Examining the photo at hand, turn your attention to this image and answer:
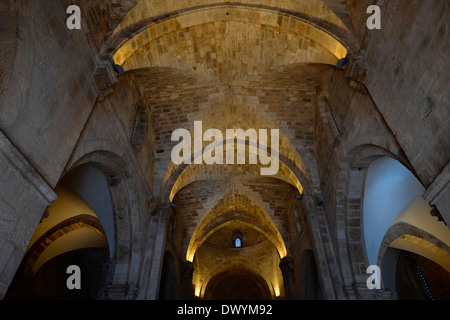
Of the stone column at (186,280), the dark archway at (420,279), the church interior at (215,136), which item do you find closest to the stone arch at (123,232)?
the church interior at (215,136)

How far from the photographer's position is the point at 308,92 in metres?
9.62

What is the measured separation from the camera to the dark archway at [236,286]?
19.8 m

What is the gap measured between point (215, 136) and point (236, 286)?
14031mm

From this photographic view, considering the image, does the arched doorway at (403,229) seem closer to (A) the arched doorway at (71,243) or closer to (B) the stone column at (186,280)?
(A) the arched doorway at (71,243)

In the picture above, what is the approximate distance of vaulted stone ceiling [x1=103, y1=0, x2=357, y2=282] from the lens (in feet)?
23.5

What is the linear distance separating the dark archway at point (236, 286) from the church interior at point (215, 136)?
255 inches

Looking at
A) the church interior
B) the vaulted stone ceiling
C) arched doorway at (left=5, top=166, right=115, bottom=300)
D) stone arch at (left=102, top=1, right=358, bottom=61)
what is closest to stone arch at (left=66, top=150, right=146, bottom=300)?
the church interior

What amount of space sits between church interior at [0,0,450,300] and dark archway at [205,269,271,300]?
6.48 metres

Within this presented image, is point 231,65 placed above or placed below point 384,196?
above

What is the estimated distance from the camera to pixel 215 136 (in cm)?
1090

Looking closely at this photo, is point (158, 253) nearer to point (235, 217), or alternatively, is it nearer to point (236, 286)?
point (235, 217)

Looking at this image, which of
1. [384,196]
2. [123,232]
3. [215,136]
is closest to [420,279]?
[384,196]

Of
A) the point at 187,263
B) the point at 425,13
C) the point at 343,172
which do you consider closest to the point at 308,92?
the point at 343,172
